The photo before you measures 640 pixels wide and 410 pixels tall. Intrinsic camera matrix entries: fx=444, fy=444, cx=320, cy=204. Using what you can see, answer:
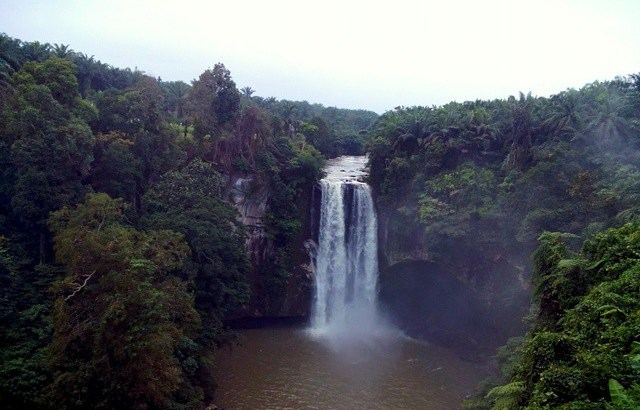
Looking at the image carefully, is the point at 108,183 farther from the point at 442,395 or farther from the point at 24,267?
the point at 442,395

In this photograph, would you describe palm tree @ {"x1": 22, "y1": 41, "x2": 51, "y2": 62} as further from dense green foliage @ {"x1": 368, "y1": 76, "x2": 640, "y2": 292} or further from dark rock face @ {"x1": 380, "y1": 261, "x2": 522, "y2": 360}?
dark rock face @ {"x1": 380, "y1": 261, "x2": 522, "y2": 360}

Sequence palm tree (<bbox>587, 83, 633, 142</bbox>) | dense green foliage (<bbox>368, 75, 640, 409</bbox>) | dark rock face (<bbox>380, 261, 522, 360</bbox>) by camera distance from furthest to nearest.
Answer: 1. dark rock face (<bbox>380, 261, 522, 360</bbox>)
2. palm tree (<bbox>587, 83, 633, 142</bbox>)
3. dense green foliage (<bbox>368, 75, 640, 409</bbox>)

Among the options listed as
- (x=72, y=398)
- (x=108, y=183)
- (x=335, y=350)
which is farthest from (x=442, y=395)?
(x=108, y=183)

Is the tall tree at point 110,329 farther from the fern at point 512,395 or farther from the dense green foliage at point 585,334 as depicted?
the dense green foliage at point 585,334

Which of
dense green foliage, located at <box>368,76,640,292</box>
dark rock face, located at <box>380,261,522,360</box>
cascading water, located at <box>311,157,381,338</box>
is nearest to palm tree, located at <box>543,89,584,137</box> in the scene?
dense green foliage, located at <box>368,76,640,292</box>

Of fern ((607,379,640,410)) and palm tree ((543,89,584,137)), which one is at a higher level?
palm tree ((543,89,584,137))

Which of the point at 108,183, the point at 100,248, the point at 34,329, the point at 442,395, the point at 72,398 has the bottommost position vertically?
the point at 442,395

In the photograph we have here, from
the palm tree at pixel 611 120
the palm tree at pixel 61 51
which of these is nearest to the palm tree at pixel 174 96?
the palm tree at pixel 61 51
